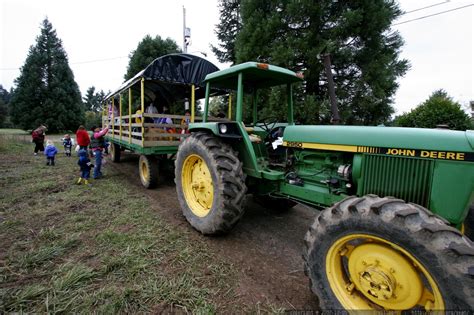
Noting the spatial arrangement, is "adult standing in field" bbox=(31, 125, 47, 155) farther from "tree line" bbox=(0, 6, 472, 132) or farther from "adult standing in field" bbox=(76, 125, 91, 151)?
"tree line" bbox=(0, 6, 472, 132)

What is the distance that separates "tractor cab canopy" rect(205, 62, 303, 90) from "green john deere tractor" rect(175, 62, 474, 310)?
3 cm

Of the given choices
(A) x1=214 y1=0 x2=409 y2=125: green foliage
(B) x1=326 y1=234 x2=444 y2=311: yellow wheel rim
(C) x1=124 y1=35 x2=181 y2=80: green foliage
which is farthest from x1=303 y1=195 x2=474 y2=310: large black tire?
(C) x1=124 y1=35 x2=181 y2=80: green foliage

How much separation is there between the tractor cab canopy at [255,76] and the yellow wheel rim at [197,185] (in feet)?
3.87

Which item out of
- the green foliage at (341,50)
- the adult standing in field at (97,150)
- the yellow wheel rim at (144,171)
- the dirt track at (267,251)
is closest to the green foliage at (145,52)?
the green foliage at (341,50)

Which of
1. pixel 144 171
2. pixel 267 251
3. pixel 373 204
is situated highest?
pixel 373 204

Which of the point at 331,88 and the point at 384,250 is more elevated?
the point at 331,88

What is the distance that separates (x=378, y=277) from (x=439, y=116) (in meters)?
8.30

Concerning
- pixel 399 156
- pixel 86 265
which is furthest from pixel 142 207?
pixel 399 156

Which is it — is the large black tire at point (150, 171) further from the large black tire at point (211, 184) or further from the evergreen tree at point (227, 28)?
the evergreen tree at point (227, 28)

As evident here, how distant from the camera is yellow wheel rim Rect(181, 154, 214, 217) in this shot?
11.1ft

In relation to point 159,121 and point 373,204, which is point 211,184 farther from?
point 159,121

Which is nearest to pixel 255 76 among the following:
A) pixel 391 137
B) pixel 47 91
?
pixel 391 137

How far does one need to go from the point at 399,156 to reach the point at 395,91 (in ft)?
29.4

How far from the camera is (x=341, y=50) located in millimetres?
8547
